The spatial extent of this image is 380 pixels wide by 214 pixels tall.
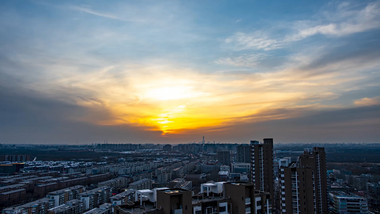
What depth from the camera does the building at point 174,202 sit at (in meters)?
4.80

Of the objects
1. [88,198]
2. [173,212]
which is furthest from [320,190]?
[88,198]

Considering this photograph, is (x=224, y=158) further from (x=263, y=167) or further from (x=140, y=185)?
(x=263, y=167)

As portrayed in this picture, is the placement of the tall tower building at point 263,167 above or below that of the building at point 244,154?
above

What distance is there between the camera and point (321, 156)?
611 inches

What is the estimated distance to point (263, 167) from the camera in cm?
1572

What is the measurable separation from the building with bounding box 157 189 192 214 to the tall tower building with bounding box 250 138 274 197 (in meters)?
11.6

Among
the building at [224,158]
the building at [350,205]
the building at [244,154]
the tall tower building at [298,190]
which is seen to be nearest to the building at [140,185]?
the building at [350,205]

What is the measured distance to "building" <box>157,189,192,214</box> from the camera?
4805 millimetres

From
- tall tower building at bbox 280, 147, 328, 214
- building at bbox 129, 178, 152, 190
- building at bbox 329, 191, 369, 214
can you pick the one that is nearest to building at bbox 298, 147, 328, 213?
tall tower building at bbox 280, 147, 328, 214

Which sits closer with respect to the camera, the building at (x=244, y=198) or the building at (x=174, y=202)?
the building at (x=174, y=202)

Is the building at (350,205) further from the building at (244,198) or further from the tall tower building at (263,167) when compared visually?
the building at (244,198)

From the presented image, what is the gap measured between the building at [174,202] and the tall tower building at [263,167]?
1165 centimetres

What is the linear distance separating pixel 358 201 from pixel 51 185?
91.2ft

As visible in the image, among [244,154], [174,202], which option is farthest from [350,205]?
[244,154]
